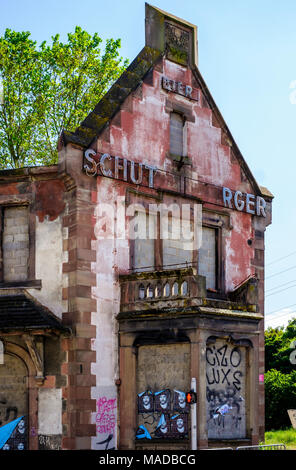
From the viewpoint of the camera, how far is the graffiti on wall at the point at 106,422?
72.6ft

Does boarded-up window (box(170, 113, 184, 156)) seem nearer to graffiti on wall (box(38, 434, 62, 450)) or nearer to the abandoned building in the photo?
the abandoned building

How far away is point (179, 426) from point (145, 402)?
1286mm

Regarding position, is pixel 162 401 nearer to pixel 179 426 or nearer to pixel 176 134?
pixel 179 426

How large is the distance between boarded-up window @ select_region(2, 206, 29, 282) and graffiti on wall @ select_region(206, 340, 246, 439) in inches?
249

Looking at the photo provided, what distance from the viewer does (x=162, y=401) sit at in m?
22.1

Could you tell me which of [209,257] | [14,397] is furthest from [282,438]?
[14,397]

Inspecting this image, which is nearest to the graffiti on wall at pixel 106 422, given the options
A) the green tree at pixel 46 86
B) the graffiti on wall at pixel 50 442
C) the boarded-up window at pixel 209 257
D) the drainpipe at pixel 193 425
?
the graffiti on wall at pixel 50 442

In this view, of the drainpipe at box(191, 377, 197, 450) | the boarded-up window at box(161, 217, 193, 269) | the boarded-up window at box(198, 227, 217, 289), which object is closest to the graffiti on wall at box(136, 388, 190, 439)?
the drainpipe at box(191, 377, 197, 450)

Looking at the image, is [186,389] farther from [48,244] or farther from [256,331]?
[48,244]

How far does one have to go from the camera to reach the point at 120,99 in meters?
24.6

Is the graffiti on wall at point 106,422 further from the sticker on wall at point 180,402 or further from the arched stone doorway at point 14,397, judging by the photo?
the arched stone doorway at point 14,397

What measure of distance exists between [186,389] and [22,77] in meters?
21.4
